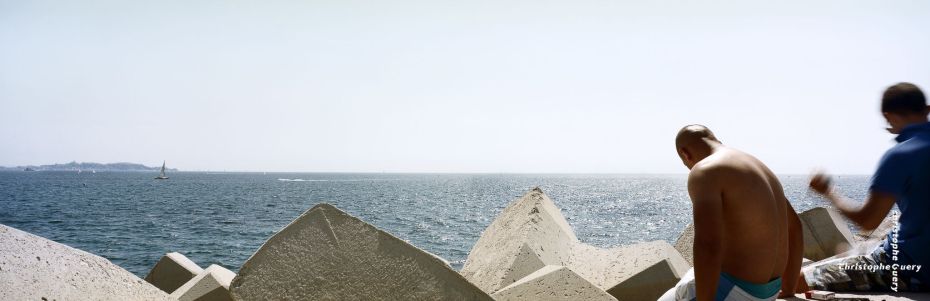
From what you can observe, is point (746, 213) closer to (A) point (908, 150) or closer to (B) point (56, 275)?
(A) point (908, 150)

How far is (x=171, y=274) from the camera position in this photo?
7.78 m

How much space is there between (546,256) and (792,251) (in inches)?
142

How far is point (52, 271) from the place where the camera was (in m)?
3.09

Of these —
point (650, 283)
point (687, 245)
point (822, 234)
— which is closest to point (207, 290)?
point (650, 283)

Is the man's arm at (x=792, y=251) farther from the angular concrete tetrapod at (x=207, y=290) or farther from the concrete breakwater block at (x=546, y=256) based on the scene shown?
the angular concrete tetrapod at (x=207, y=290)

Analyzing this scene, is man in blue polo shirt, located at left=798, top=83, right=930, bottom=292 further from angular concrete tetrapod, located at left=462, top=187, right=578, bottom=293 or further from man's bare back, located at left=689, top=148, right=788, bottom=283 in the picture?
angular concrete tetrapod, located at left=462, top=187, right=578, bottom=293

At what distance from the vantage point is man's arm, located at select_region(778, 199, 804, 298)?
2814mm

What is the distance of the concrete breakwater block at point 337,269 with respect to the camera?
145 inches

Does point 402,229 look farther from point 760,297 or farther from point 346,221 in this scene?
point 760,297

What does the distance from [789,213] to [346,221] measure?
8.19 ft

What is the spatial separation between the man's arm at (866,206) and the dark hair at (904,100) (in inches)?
16.0

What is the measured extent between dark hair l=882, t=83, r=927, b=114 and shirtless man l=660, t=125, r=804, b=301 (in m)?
0.86

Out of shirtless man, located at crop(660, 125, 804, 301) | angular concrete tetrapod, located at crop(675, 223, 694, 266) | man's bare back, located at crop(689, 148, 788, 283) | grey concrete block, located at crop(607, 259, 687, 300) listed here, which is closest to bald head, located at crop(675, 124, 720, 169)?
shirtless man, located at crop(660, 125, 804, 301)

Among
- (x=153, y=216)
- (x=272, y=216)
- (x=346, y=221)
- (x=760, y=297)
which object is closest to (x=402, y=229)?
(x=272, y=216)
